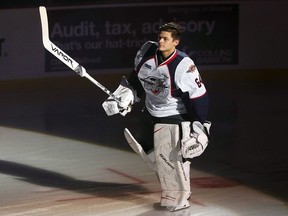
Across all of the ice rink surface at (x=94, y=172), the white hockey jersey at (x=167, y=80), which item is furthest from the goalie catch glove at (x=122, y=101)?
the ice rink surface at (x=94, y=172)

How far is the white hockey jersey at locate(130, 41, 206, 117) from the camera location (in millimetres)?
6367

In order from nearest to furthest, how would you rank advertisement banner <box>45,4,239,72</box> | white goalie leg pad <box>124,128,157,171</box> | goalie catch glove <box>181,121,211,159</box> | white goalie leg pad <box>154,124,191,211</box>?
goalie catch glove <box>181,121,211,159</box> < white goalie leg pad <box>154,124,191,211</box> < white goalie leg pad <box>124,128,157,171</box> < advertisement banner <box>45,4,239,72</box>

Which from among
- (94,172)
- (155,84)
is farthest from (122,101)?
(94,172)

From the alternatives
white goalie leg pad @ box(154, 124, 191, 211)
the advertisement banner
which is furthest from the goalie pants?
the advertisement banner

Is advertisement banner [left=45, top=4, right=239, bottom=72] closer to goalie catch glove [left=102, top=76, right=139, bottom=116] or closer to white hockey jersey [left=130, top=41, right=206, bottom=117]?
goalie catch glove [left=102, top=76, right=139, bottom=116]

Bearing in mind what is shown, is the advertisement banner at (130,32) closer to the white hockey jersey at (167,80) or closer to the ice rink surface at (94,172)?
the ice rink surface at (94,172)

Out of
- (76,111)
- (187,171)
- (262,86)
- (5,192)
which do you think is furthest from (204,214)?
(262,86)

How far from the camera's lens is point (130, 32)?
1303 cm

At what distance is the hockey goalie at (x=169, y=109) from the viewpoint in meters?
6.39

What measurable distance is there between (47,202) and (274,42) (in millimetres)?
7206

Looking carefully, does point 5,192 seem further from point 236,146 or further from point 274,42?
point 274,42

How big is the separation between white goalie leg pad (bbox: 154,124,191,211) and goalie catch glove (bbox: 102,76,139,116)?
28 centimetres

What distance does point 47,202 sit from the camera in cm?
707

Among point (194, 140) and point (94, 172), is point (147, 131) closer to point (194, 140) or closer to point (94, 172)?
point (194, 140)
